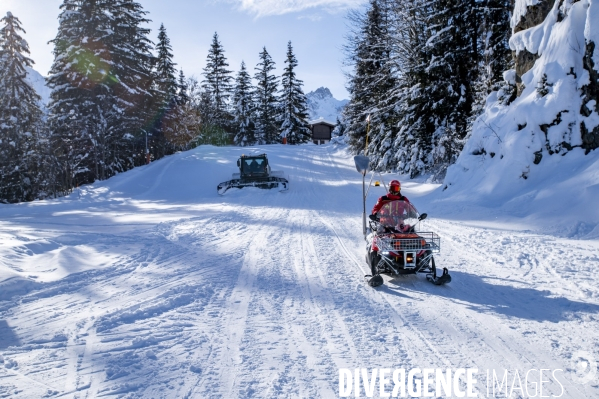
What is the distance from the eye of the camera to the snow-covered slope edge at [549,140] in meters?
→ 9.24

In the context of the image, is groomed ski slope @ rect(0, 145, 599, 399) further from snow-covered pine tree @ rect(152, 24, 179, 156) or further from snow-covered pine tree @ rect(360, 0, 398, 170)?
snow-covered pine tree @ rect(152, 24, 179, 156)

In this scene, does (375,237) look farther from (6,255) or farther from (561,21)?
(561,21)

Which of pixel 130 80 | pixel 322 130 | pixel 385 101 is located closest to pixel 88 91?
pixel 130 80

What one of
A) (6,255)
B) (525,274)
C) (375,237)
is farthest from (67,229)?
(525,274)

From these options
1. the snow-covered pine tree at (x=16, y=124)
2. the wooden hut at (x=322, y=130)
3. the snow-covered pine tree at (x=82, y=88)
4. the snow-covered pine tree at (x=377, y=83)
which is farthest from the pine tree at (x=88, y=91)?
the wooden hut at (x=322, y=130)

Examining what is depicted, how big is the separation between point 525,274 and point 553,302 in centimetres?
124

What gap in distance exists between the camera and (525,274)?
6.27 meters

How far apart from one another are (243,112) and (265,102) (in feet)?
13.4

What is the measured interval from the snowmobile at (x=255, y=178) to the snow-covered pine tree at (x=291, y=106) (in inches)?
1230

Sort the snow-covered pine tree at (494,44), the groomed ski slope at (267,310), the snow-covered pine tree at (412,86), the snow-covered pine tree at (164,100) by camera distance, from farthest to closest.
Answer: the snow-covered pine tree at (164,100), the snow-covered pine tree at (412,86), the snow-covered pine tree at (494,44), the groomed ski slope at (267,310)

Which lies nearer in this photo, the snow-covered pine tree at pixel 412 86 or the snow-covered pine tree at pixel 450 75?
the snow-covered pine tree at pixel 450 75

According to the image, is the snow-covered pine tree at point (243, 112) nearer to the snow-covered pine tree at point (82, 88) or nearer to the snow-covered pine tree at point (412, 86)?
the snow-covered pine tree at point (82, 88)

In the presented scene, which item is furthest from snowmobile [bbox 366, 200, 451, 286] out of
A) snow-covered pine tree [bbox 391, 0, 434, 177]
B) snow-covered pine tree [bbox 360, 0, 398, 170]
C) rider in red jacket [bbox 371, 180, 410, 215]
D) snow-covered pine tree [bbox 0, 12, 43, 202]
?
snow-covered pine tree [bbox 0, 12, 43, 202]

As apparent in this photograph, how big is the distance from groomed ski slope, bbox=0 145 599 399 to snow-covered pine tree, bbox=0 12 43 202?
1719cm
